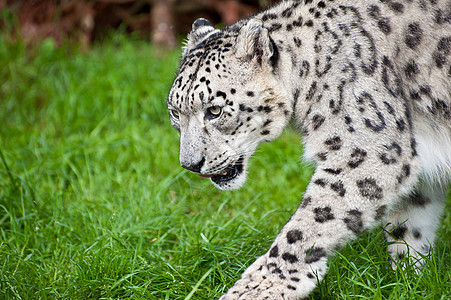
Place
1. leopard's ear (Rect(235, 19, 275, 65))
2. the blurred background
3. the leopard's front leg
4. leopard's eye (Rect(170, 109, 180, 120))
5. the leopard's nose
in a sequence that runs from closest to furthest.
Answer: the leopard's front leg, leopard's ear (Rect(235, 19, 275, 65)), the leopard's nose, leopard's eye (Rect(170, 109, 180, 120)), the blurred background

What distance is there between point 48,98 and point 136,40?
251 centimetres

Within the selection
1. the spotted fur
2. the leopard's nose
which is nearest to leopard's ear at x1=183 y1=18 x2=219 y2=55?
the spotted fur

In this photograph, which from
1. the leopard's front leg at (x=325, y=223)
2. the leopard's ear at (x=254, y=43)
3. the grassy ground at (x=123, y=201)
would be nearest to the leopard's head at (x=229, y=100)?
the leopard's ear at (x=254, y=43)

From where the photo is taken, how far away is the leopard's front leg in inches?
161

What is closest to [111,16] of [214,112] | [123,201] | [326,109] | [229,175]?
[123,201]

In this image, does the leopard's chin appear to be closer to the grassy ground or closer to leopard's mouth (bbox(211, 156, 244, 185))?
leopard's mouth (bbox(211, 156, 244, 185))

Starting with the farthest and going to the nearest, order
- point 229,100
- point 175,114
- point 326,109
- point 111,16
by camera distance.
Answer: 1. point 111,16
2. point 175,114
3. point 229,100
4. point 326,109

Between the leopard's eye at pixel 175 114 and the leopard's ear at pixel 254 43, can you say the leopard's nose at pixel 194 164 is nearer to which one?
the leopard's eye at pixel 175 114

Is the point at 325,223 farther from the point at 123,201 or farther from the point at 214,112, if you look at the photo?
the point at 123,201

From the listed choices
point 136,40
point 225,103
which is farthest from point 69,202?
point 136,40

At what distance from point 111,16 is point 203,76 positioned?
7230 mm

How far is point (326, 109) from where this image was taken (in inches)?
168

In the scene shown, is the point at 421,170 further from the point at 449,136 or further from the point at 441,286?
the point at 441,286

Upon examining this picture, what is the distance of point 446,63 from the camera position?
450 centimetres
